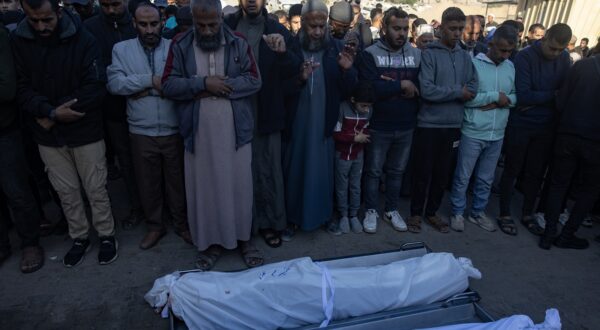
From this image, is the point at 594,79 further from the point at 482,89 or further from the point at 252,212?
the point at 252,212

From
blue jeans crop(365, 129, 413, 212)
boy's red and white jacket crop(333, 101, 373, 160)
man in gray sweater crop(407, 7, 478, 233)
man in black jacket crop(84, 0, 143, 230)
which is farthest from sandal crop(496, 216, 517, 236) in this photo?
man in black jacket crop(84, 0, 143, 230)

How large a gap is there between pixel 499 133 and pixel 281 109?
7.53 feet

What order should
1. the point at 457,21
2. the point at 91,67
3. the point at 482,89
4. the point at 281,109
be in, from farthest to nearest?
the point at 482,89
the point at 457,21
the point at 281,109
the point at 91,67

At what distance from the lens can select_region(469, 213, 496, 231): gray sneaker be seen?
4233 mm

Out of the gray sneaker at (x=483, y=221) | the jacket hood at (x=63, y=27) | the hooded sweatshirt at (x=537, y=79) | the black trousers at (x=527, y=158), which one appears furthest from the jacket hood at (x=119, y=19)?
the gray sneaker at (x=483, y=221)

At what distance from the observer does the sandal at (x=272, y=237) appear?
3.75 metres

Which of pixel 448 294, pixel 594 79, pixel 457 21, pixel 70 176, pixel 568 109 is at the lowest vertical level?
pixel 448 294

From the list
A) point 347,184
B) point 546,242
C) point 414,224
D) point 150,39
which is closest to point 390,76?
point 347,184

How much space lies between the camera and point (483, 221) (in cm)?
429

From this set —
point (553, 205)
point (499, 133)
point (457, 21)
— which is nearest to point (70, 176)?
point (457, 21)

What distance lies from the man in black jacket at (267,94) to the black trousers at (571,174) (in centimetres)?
273

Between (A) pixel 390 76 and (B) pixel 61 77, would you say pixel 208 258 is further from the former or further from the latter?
(A) pixel 390 76

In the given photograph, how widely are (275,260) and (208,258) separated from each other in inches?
23.9

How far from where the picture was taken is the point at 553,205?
12.8 ft
